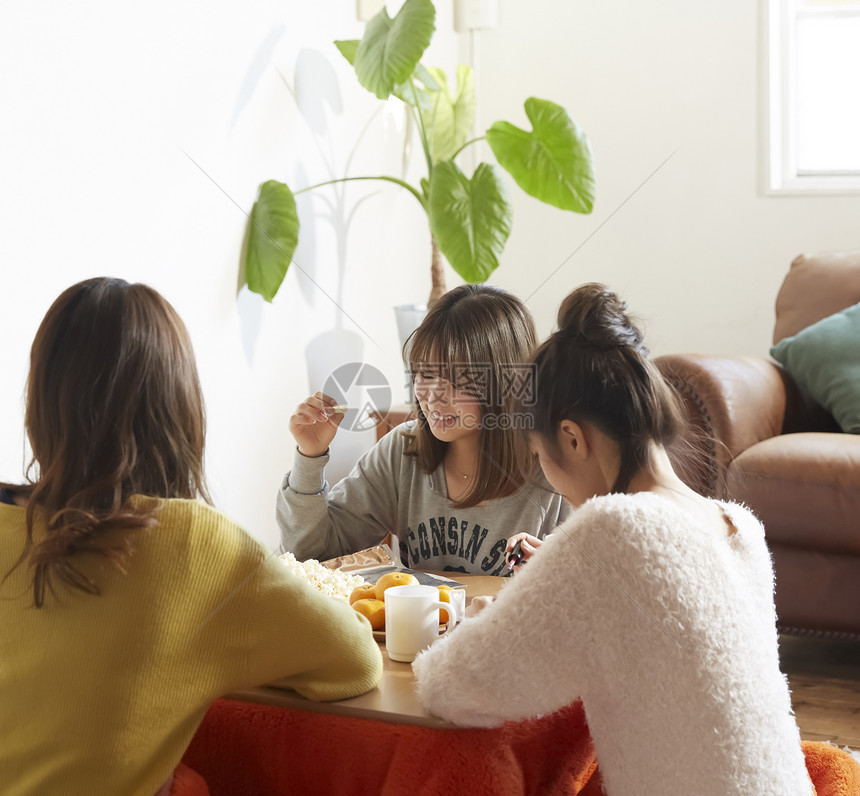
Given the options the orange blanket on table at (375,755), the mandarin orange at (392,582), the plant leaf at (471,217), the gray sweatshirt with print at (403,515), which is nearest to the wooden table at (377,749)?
the orange blanket on table at (375,755)

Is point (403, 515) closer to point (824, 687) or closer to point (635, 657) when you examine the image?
point (635, 657)

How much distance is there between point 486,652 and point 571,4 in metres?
3.11

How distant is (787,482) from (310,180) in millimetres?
1451

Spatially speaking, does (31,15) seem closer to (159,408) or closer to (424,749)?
(159,408)

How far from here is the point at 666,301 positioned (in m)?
3.41

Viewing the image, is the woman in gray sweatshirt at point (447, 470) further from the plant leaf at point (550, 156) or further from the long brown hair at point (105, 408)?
the plant leaf at point (550, 156)

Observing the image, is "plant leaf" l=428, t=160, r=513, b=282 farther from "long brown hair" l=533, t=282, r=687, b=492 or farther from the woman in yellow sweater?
the woman in yellow sweater

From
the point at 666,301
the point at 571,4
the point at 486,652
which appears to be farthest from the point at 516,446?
the point at 571,4

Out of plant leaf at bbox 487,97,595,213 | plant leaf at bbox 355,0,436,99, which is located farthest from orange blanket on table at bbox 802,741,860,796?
plant leaf at bbox 355,0,436,99

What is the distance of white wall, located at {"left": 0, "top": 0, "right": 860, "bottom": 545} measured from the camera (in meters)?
1.62

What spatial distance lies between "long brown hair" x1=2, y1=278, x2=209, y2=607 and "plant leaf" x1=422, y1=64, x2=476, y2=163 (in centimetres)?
207

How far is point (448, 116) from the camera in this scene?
2865 mm

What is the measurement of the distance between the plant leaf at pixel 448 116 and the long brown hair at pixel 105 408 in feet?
6.78

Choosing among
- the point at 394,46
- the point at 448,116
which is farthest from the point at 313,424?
the point at 448,116
